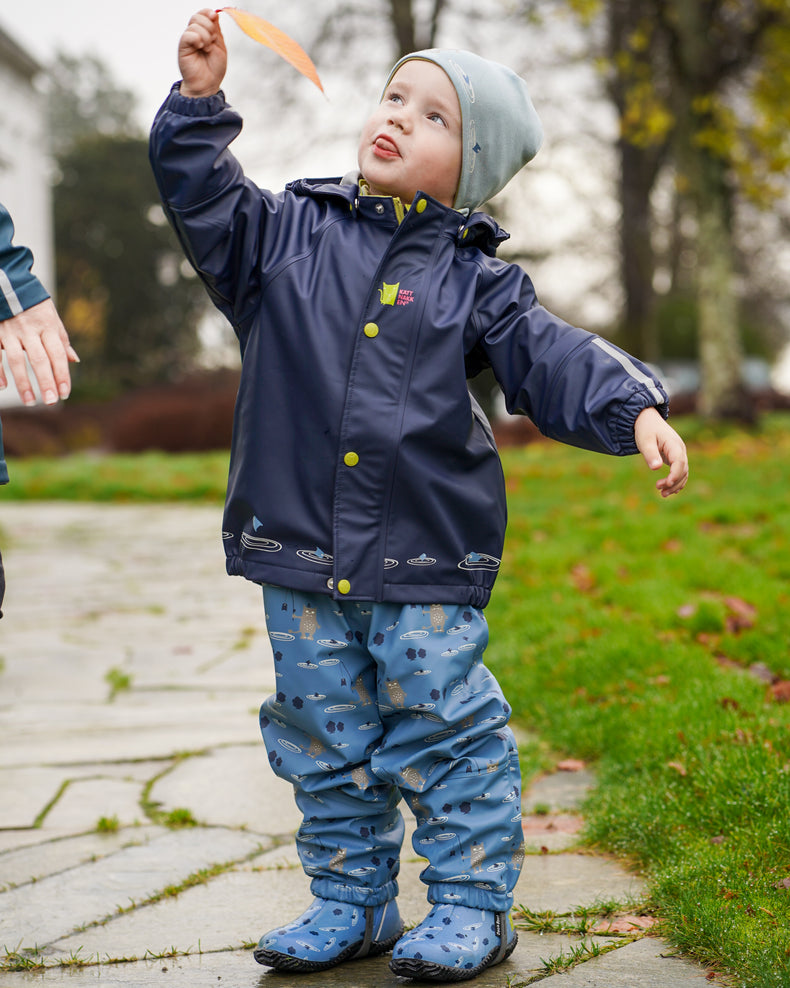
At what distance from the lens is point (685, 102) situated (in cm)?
1288

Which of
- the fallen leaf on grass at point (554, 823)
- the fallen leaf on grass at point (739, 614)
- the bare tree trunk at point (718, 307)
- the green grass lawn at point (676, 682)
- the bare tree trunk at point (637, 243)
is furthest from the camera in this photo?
the bare tree trunk at point (637, 243)

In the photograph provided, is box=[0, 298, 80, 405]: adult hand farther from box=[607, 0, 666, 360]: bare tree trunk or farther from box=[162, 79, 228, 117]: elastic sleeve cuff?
box=[607, 0, 666, 360]: bare tree trunk

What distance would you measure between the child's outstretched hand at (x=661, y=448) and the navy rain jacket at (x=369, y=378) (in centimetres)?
3

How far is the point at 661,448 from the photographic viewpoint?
1876 mm

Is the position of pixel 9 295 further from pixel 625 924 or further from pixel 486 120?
pixel 625 924

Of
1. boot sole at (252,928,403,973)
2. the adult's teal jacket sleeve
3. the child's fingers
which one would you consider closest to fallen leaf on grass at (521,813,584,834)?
boot sole at (252,928,403,973)

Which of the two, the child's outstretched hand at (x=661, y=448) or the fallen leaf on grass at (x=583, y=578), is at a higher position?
the child's outstretched hand at (x=661, y=448)

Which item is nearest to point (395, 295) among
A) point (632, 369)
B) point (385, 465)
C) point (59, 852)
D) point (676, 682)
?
point (385, 465)

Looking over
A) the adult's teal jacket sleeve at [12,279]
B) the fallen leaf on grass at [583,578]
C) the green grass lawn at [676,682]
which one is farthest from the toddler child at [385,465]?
the fallen leaf on grass at [583,578]

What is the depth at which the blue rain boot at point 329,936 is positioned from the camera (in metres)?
1.96

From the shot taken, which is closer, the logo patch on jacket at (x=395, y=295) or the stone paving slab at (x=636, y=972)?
the stone paving slab at (x=636, y=972)

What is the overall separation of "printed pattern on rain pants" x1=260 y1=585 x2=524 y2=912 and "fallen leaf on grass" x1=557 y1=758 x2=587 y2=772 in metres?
1.09

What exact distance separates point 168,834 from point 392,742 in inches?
38.8

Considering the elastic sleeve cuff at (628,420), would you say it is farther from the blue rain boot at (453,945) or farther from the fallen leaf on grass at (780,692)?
the fallen leaf on grass at (780,692)
